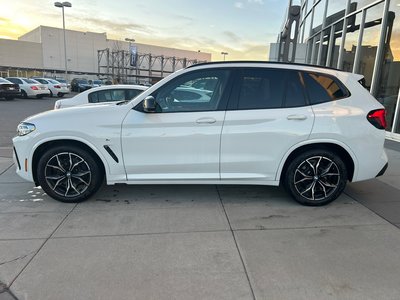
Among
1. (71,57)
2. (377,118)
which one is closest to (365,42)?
(377,118)

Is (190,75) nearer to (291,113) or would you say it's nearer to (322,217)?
(291,113)

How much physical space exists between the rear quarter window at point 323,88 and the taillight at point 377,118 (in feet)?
1.27

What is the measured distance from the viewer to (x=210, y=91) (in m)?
4.25

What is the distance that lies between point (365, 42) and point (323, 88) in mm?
7065

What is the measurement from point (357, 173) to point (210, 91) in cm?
221

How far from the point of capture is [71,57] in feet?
259

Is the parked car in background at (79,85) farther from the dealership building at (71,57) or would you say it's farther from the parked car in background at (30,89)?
the dealership building at (71,57)

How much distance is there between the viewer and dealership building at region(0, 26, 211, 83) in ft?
232

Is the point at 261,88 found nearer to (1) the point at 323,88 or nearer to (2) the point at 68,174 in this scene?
(1) the point at 323,88

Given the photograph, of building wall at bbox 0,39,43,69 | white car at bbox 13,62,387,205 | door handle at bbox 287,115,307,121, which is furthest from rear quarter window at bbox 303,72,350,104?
building wall at bbox 0,39,43,69

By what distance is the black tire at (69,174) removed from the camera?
13.8 ft

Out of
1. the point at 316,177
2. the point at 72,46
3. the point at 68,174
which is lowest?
the point at 68,174

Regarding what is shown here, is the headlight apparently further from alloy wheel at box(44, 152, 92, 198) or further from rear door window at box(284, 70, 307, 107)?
rear door window at box(284, 70, 307, 107)

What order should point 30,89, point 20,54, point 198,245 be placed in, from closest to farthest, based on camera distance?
point 198,245, point 30,89, point 20,54
